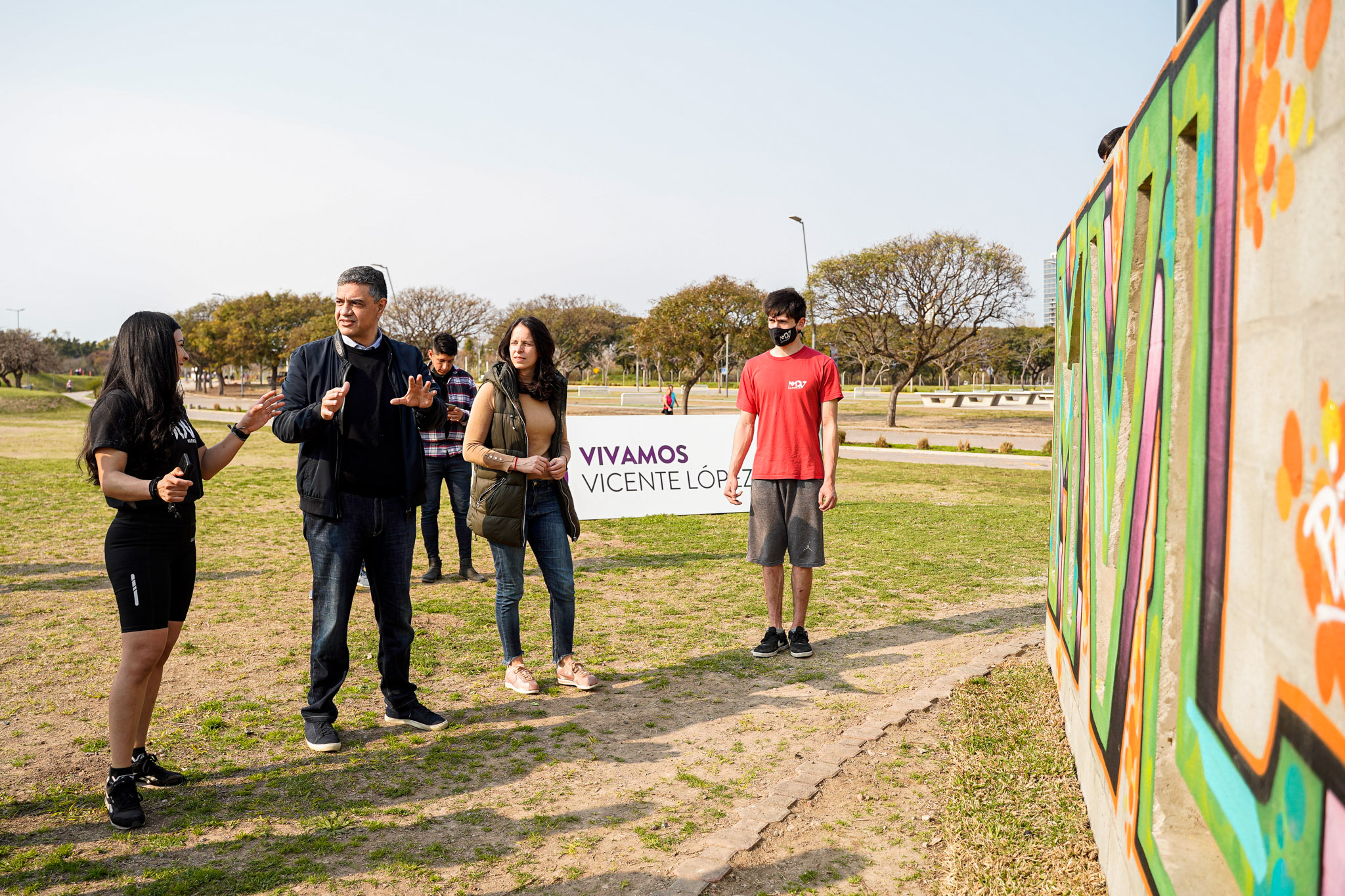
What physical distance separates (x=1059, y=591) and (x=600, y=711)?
2.34 m

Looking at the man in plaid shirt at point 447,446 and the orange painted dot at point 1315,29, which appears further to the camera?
the man in plaid shirt at point 447,446

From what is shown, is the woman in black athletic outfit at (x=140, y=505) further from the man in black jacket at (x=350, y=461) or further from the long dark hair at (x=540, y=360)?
the long dark hair at (x=540, y=360)

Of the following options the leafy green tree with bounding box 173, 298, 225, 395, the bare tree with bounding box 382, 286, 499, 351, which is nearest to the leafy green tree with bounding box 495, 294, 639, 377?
the bare tree with bounding box 382, 286, 499, 351

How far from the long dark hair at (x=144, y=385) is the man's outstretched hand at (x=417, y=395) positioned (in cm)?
86

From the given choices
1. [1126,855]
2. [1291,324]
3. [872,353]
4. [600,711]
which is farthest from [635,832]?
[872,353]

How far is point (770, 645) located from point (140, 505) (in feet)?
11.2

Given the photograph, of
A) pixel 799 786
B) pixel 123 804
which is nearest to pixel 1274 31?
pixel 799 786

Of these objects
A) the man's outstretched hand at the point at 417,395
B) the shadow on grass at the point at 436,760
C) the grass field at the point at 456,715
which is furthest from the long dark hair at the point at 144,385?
the grass field at the point at 456,715

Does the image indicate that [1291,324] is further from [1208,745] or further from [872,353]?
[872,353]

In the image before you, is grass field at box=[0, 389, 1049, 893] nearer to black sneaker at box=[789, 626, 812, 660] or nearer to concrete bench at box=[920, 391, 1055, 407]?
black sneaker at box=[789, 626, 812, 660]

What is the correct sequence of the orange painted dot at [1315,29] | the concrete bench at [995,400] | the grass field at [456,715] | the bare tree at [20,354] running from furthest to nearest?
the bare tree at [20,354] < the concrete bench at [995,400] < the grass field at [456,715] < the orange painted dot at [1315,29]

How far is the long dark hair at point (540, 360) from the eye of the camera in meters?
4.67

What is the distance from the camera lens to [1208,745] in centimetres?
192

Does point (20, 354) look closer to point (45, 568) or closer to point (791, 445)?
point (45, 568)
